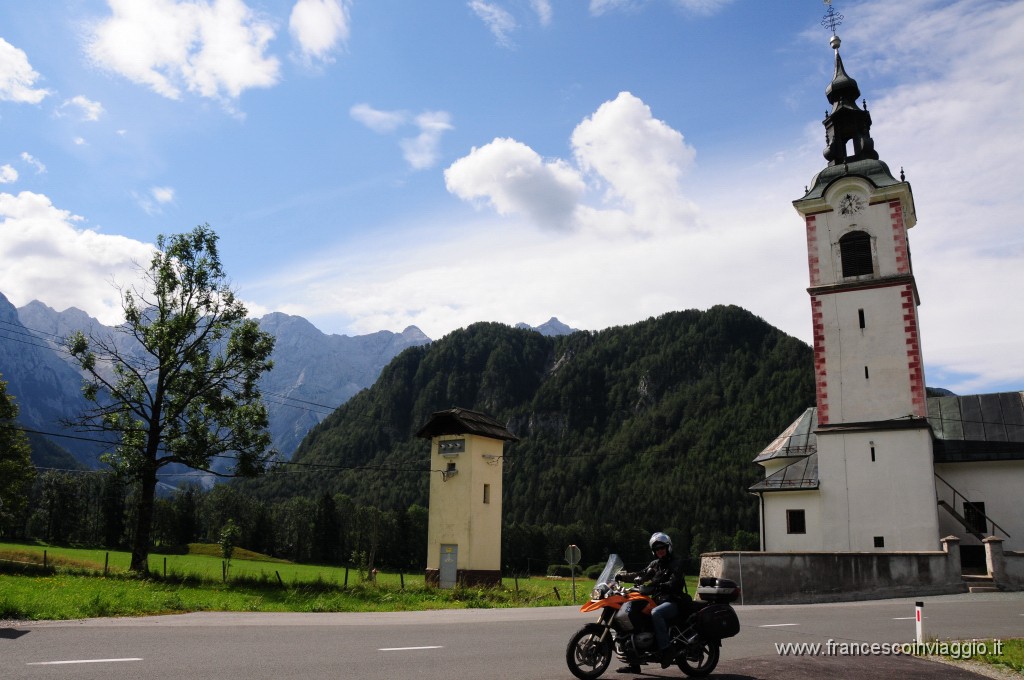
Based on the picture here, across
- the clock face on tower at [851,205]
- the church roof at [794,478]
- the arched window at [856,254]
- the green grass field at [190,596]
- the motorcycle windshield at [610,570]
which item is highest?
the clock face on tower at [851,205]

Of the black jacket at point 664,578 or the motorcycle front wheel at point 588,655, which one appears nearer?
the motorcycle front wheel at point 588,655

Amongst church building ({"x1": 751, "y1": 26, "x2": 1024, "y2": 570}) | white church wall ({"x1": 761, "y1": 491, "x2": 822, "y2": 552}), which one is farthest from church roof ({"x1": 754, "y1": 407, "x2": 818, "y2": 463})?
white church wall ({"x1": 761, "y1": 491, "x2": 822, "y2": 552})

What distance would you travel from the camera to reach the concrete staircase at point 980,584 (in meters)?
24.6

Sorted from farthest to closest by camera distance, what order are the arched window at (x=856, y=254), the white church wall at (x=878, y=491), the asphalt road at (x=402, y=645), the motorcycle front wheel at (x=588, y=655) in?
the arched window at (x=856, y=254) → the white church wall at (x=878, y=491) → the asphalt road at (x=402, y=645) → the motorcycle front wheel at (x=588, y=655)

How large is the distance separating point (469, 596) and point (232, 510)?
370 feet

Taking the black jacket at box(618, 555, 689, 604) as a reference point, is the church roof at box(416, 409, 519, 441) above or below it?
above

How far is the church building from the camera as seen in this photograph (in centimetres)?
3016

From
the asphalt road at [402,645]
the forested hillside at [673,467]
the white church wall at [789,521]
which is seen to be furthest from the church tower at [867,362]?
the forested hillside at [673,467]

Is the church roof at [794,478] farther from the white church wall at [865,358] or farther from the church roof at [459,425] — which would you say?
the church roof at [459,425]

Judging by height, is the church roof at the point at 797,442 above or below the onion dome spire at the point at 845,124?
below

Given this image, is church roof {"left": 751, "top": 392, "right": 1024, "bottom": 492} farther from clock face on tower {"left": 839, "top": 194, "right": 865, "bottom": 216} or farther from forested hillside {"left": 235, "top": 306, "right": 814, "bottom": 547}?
forested hillside {"left": 235, "top": 306, "right": 814, "bottom": 547}

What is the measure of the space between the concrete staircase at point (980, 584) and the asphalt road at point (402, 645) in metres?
7.17

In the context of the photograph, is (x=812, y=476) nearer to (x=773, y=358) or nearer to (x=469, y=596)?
(x=469, y=596)

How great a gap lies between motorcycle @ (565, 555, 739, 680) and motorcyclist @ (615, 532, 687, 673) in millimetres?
78
